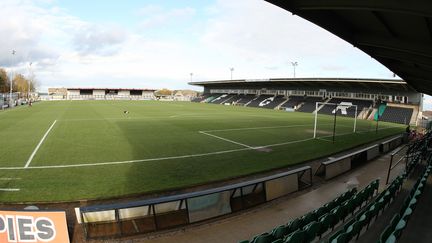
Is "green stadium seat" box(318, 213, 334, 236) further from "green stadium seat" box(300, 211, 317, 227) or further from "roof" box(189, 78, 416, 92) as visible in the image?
"roof" box(189, 78, 416, 92)

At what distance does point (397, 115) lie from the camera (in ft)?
192

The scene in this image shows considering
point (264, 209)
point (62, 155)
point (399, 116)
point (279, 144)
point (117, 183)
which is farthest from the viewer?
point (399, 116)

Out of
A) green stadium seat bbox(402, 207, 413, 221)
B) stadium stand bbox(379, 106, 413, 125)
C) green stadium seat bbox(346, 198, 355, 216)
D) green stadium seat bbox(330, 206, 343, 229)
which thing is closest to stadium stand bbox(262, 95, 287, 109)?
stadium stand bbox(379, 106, 413, 125)

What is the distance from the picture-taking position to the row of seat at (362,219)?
639 centimetres

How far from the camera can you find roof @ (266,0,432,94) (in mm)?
6453

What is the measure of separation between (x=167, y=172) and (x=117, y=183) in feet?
8.33

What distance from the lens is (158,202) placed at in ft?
28.6

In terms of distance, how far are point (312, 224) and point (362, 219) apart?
1.24m

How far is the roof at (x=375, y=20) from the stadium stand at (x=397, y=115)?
5113cm

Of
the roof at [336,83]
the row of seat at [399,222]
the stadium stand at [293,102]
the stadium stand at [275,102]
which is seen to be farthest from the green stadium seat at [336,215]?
the stadium stand at [275,102]

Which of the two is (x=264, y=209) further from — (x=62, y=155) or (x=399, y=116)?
(x=399, y=116)

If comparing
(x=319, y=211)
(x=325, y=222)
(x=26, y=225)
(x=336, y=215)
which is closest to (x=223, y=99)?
(x=319, y=211)

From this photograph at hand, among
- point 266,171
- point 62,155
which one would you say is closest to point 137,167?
point 62,155

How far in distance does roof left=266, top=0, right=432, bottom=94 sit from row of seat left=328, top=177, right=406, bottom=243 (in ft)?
15.1
